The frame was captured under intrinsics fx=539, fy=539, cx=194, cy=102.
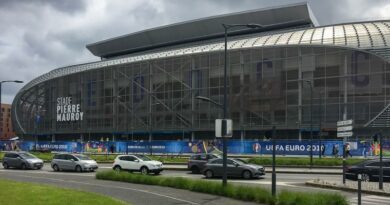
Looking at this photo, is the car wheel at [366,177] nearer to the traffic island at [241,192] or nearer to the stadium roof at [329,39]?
the traffic island at [241,192]

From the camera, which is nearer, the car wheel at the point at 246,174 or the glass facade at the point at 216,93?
the car wheel at the point at 246,174

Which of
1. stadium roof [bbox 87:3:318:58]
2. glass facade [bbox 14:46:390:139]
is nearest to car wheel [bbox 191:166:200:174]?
glass facade [bbox 14:46:390:139]

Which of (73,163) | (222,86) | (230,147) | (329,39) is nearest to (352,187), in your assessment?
(73,163)

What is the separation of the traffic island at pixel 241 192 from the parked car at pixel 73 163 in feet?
30.5

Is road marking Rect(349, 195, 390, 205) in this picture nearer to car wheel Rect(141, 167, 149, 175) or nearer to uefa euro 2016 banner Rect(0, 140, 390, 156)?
car wheel Rect(141, 167, 149, 175)

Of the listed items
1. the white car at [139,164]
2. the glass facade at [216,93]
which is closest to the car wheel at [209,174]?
the white car at [139,164]

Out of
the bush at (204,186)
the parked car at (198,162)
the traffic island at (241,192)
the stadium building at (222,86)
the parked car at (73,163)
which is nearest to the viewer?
the traffic island at (241,192)

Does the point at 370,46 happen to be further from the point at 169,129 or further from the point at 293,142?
the point at 169,129

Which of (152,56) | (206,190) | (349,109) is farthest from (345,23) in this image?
(206,190)

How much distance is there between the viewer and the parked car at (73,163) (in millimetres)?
41184

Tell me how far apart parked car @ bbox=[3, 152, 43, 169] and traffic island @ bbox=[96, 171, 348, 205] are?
13.7m

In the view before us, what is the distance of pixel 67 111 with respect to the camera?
362ft

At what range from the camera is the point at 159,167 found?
37812mm

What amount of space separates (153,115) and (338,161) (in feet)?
184
